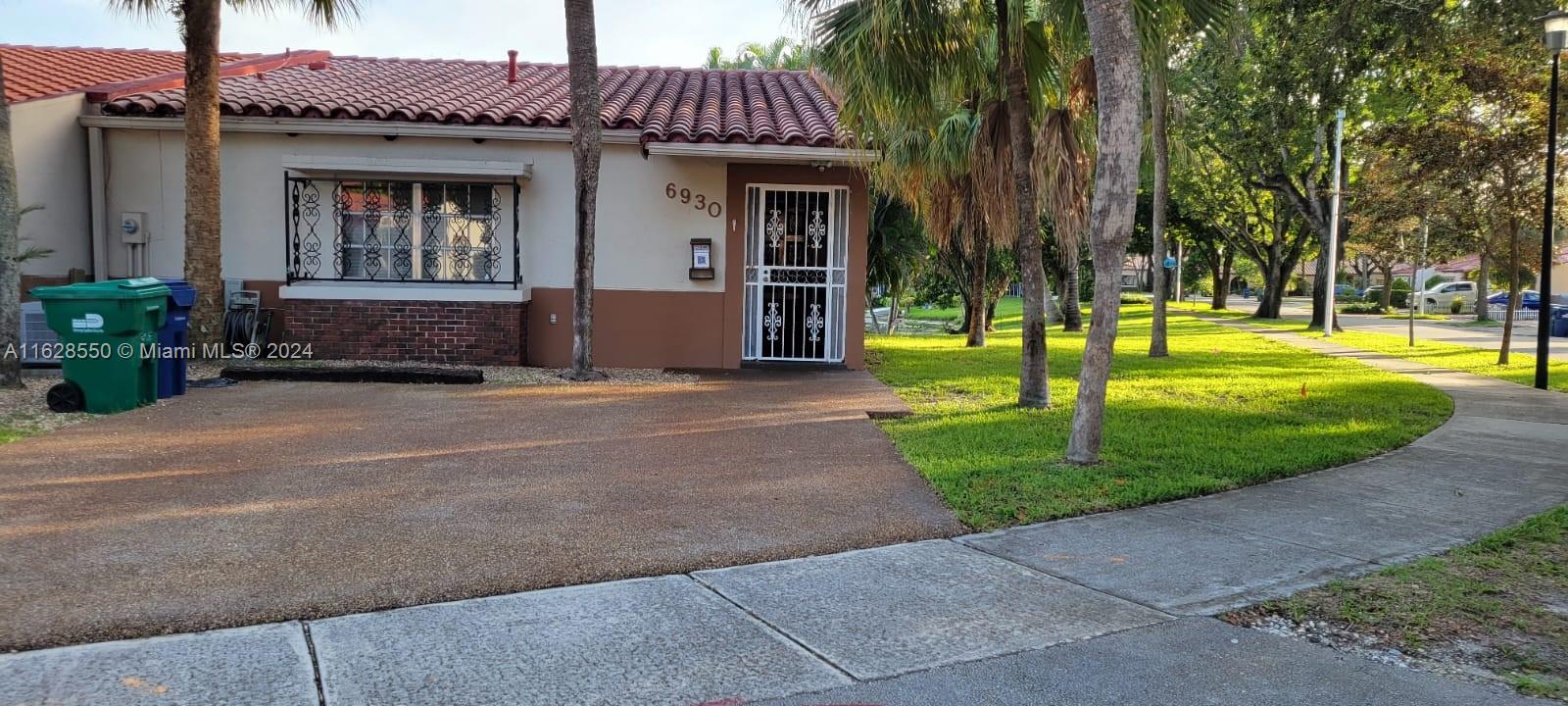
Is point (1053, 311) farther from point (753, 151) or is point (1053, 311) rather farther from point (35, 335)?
point (35, 335)

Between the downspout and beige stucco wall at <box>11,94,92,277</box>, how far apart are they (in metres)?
0.10

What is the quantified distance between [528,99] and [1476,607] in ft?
42.0

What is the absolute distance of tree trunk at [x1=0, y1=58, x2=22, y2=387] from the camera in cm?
938

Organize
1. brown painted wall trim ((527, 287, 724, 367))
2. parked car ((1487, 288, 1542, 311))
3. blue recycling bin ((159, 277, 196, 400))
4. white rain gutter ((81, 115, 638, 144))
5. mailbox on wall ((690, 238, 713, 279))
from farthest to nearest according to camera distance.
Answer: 1. parked car ((1487, 288, 1542, 311))
2. brown painted wall trim ((527, 287, 724, 367))
3. mailbox on wall ((690, 238, 713, 279))
4. white rain gutter ((81, 115, 638, 144))
5. blue recycling bin ((159, 277, 196, 400))

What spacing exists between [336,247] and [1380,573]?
483 inches

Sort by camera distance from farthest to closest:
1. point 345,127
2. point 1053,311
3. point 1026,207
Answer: point 1053,311 < point 345,127 < point 1026,207

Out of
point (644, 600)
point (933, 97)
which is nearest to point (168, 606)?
point (644, 600)

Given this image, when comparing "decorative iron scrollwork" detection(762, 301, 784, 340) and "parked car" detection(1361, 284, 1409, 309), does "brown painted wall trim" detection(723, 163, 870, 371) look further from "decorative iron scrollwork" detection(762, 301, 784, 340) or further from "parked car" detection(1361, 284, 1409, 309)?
"parked car" detection(1361, 284, 1409, 309)

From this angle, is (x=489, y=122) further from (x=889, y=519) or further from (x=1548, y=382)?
(x=1548, y=382)

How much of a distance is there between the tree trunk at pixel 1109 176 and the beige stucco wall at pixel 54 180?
11.9m

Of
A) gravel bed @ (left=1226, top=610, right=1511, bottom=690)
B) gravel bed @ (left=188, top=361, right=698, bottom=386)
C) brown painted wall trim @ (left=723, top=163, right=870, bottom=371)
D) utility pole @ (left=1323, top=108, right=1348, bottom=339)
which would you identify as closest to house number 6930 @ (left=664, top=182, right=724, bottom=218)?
brown painted wall trim @ (left=723, top=163, right=870, bottom=371)

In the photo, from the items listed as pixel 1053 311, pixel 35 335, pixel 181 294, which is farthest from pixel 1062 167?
pixel 1053 311

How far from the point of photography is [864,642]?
4.13m

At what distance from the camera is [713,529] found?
19.0 ft
